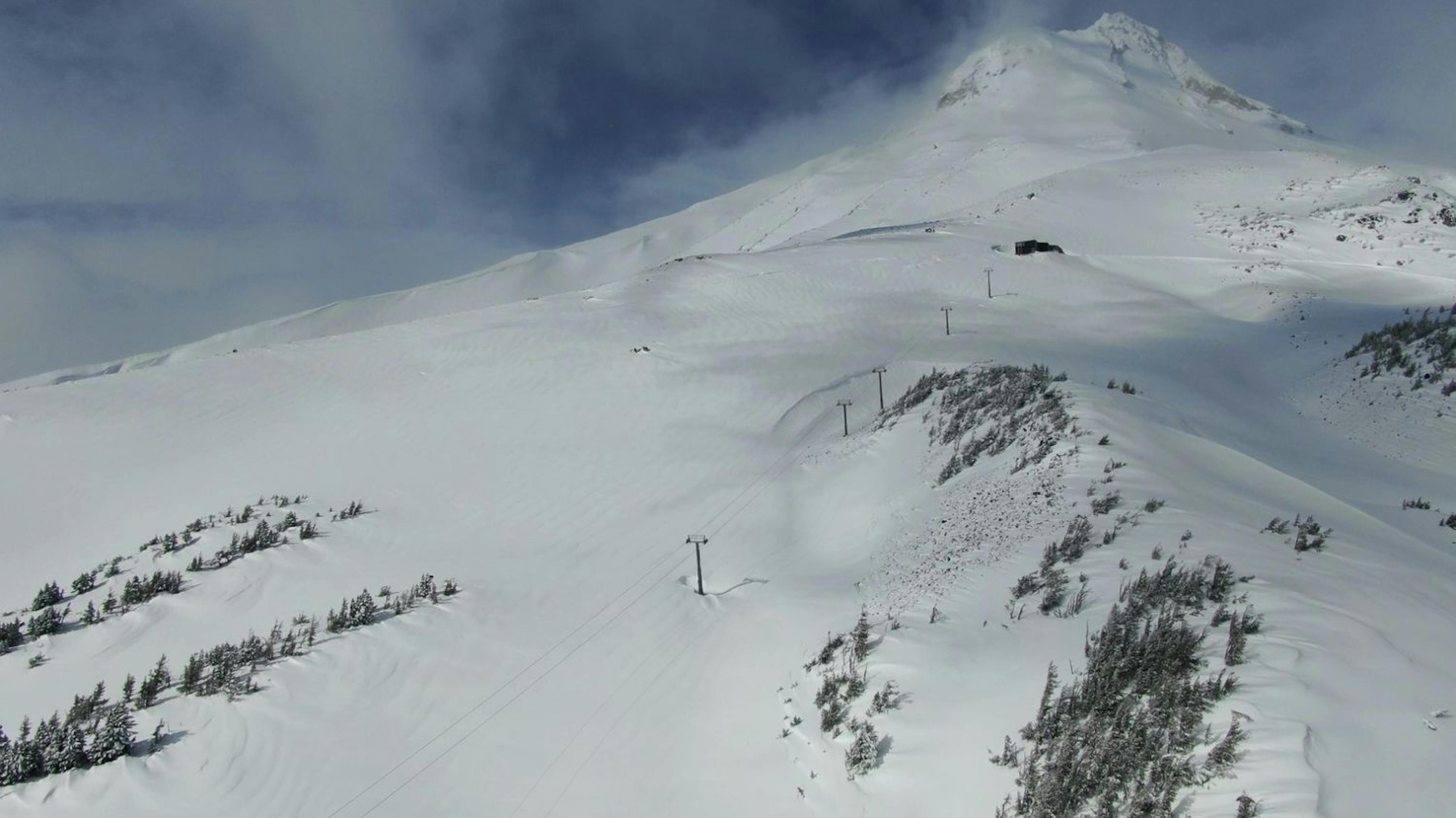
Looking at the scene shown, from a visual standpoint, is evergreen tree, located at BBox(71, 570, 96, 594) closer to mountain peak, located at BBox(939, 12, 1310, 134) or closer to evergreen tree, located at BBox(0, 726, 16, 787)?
evergreen tree, located at BBox(0, 726, 16, 787)

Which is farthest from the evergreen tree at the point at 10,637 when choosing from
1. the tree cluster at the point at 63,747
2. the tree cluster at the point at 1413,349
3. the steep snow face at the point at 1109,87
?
the steep snow face at the point at 1109,87

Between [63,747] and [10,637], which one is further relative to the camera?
[10,637]

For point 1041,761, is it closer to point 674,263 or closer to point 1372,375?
point 1372,375

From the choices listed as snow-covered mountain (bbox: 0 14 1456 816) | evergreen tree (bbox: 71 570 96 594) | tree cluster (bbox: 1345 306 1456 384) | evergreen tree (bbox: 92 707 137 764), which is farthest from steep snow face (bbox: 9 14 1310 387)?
evergreen tree (bbox: 92 707 137 764)

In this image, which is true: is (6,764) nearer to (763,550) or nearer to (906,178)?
(763,550)

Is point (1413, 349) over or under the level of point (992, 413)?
under

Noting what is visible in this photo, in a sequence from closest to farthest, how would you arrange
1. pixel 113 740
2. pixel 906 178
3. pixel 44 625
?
pixel 113 740 < pixel 44 625 < pixel 906 178

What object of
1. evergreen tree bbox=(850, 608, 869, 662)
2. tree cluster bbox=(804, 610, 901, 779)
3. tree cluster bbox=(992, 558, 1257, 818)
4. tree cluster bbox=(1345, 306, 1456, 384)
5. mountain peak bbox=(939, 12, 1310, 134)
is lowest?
tree cluster bbox=(804, 610, 901, 779)

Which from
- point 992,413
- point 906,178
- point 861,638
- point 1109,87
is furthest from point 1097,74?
point 861,638
